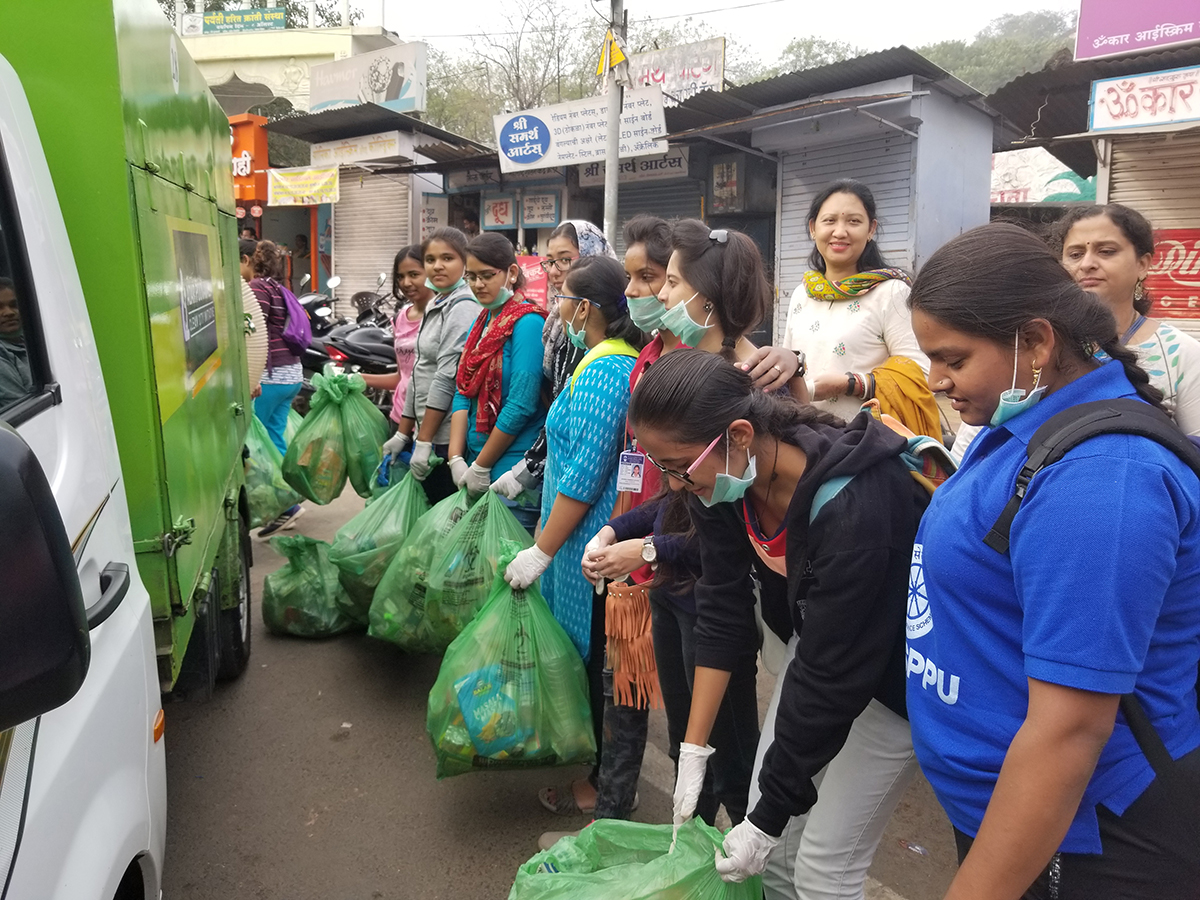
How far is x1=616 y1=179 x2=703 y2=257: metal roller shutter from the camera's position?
12.8 metres

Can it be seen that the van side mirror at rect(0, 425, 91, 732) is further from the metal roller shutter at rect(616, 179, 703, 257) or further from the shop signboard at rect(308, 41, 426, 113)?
the shop signboard at rect(308, 41, 426, 113)

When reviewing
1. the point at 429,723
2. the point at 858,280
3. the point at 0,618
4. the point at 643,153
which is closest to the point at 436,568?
the point at 429,723

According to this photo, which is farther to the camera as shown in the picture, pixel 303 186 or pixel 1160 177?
pixel 303 186

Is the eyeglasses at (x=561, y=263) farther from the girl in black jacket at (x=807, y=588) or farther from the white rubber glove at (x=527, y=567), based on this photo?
the girl in black jacket at (x=807, y=588)

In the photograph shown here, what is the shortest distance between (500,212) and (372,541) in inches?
490

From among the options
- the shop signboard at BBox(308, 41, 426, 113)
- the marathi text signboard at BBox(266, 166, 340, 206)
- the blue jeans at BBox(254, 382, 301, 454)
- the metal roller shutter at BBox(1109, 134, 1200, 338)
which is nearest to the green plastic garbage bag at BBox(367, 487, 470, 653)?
the blue jeans at BBox(254, 382, 301, 454)

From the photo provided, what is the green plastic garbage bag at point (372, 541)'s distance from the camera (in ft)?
12.2

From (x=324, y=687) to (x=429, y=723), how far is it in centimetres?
137

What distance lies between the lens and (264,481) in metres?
5.36

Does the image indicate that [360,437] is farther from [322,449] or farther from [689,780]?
[689,780]

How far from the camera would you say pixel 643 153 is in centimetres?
1036

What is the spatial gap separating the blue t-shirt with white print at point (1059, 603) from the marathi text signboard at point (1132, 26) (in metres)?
9.35

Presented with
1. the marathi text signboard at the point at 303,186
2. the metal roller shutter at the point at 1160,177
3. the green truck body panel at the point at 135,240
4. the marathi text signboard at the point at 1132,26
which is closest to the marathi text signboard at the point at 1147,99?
the metal roller shutter at the point at 1160,177

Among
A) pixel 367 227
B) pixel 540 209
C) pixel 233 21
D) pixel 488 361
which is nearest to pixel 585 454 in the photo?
pixel 488 361
